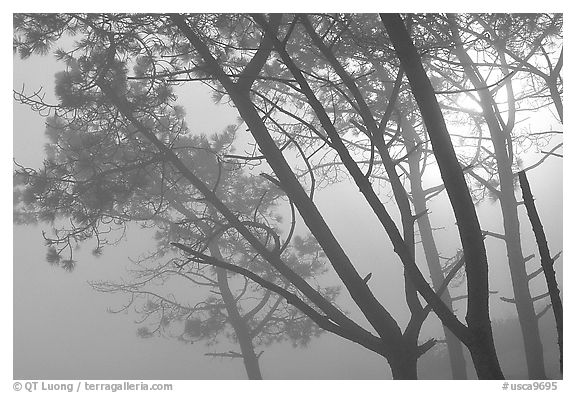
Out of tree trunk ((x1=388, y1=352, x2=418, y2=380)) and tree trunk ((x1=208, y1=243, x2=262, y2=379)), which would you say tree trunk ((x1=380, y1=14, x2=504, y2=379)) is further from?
tree trunk ((x1=208, y1=243, x2=262, y2=379))

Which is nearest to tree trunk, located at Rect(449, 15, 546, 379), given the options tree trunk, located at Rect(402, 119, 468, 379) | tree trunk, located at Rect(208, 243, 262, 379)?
tree trunk, located at Rect(402, 119, 468, 379)

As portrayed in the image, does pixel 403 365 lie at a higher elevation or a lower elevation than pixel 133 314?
lower

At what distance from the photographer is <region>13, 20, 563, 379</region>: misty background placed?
1730 mm

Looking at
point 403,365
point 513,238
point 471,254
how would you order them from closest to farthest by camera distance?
point 471,254 → point 403,365 → point 513,238

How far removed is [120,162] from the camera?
1717 mm

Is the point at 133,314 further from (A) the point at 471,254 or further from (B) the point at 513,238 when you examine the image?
(A) the point at 471,254

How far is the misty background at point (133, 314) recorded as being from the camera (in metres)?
1.73

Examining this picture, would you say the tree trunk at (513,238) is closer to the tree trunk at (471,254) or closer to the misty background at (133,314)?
the misty background at (133,314)

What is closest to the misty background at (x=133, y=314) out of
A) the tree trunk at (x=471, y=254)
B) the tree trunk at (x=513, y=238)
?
the tree trunk at (x=513, y=238)

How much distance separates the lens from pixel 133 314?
81.0 inches

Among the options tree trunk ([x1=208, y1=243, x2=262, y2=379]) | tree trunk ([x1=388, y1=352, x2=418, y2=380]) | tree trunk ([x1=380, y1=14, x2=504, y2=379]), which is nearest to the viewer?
tree trunk ([x1=380, y1=14, x2=504, y2=379])

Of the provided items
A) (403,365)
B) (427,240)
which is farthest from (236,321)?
(403,365)

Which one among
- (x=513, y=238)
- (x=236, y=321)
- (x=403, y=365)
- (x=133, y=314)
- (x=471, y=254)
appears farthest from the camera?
(x=236, y=321)
